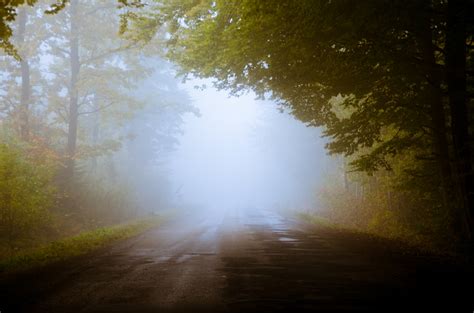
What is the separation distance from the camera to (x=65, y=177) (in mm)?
21766

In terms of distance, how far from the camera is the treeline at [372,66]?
8.74 metres

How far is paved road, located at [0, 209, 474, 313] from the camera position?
5.64 metres

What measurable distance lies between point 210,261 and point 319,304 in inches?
172

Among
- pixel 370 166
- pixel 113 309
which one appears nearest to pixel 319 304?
pixel 113 309

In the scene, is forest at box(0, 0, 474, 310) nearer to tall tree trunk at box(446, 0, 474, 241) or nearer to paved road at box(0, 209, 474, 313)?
tall tree trunk at box(446, 0, 474, 241)

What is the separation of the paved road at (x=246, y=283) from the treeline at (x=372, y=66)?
2985 mm

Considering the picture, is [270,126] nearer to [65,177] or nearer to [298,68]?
[65,177]

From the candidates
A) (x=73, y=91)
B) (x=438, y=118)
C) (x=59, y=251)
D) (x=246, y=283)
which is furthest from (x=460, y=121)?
A: (x=73, y=91)

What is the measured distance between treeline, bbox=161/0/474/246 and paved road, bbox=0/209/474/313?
2985 millimetres

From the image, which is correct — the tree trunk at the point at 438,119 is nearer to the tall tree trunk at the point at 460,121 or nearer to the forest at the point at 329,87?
the forest at the point at 329,87

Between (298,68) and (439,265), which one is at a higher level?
(298,68)

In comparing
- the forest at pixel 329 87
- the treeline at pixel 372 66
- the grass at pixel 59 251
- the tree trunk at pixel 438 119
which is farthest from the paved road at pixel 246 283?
the treeline at pixel 372 66

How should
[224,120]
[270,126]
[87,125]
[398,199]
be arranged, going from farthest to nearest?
[224,120]
[270,126]
[87,125]
[398,199]

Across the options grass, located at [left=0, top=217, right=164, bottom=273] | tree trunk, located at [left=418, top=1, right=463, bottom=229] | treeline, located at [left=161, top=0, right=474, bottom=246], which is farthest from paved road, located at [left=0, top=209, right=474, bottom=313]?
treeline, located at [left=161, top=0, right=474, bottom=246]
